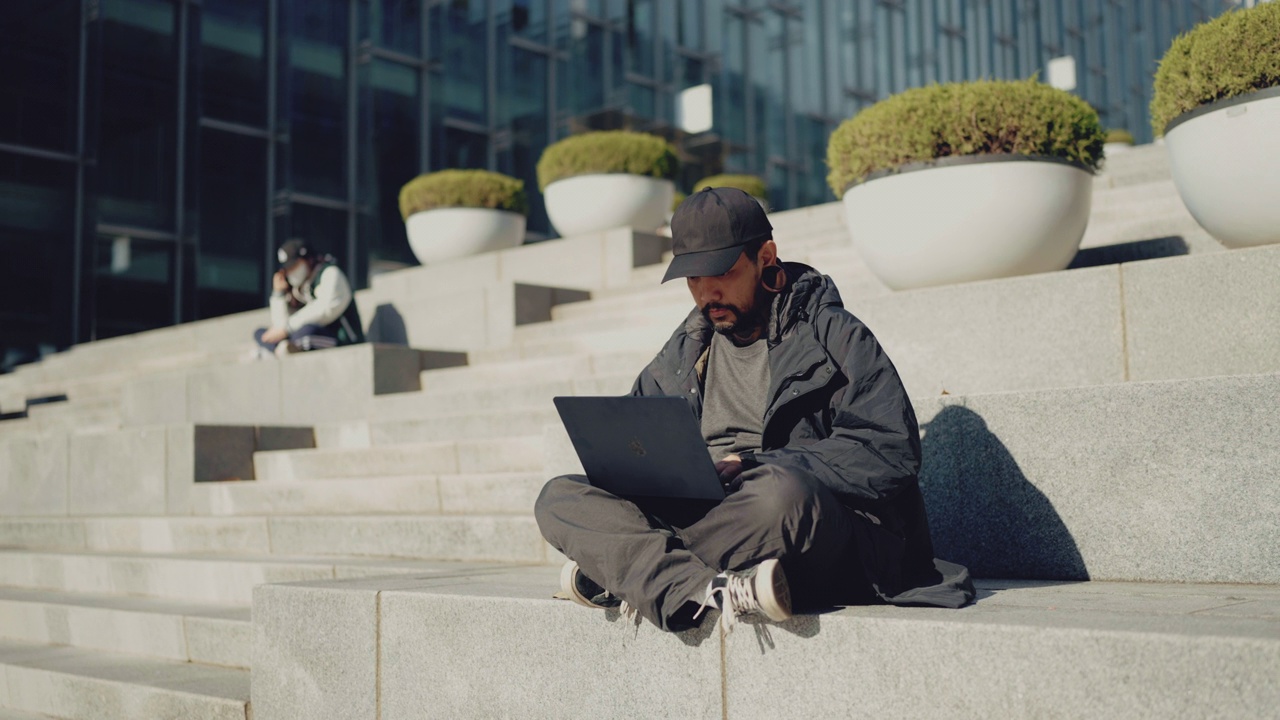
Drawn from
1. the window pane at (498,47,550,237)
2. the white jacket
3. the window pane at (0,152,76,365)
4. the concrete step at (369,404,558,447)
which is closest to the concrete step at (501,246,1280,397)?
the concrete step at (369,404,558,447)

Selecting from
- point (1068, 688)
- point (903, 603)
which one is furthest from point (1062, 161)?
point (1068, 688)

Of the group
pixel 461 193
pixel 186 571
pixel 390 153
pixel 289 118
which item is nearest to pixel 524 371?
pixel 186 571

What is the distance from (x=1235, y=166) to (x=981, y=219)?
1.06 m

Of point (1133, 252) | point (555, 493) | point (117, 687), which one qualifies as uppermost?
point (1133, 252)

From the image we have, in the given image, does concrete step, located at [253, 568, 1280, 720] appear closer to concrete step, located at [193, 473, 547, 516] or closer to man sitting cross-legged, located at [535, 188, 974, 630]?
man sitting cross-legged, located at [535, 188, 974, 630]

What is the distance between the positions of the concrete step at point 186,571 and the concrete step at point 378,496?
0.43 metres

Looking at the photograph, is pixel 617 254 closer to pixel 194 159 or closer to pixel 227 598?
pixel 227 598

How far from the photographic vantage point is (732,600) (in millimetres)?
3037

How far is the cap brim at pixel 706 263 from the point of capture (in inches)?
131

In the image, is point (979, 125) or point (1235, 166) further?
point (979, 125)

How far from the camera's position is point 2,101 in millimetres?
Answer: 16578

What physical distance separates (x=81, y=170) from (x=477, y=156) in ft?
22.3

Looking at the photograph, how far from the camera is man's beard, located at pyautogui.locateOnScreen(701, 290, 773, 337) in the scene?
347 cm

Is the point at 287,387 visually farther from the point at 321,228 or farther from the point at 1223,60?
the point at 321,228
